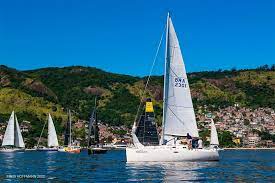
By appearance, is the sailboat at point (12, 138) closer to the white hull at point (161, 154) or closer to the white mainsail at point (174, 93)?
the white hull at point (161, 154)

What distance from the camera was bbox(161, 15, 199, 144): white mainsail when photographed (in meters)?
71.9

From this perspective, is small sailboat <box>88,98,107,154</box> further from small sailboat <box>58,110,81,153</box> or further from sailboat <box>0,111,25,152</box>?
sailboat <box>0,111,25,152</box>

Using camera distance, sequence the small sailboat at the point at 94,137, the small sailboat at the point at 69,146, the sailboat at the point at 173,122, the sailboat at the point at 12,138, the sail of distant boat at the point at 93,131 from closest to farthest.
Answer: the sailboat at the point at 173,122 → the small sailboat at the point at 94,137 → the sail of distant boat at the point at 93,131 → the small sailboat at the point at 69,146 → the sailboat at the point at 12,138

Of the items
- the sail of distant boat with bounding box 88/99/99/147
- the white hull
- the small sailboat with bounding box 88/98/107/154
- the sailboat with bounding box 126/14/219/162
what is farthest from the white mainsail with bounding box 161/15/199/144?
the sail of distant boat with bounding box 88/99/99/147

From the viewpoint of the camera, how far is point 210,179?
162 ft

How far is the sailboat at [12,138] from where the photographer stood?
578ft

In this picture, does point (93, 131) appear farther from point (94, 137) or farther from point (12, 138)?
point (12, 138)

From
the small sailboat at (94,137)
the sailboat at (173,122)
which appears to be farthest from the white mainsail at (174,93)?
the small sailboat at (94,137)

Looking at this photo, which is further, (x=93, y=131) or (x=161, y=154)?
(x=93, y=131)

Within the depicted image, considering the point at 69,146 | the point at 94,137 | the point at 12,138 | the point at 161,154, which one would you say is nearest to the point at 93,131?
the point at 94,137

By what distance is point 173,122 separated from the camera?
7206cm

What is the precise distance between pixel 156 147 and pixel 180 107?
6.40 meters

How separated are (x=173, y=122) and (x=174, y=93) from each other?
147 inches

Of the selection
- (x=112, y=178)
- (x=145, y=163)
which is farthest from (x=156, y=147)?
(x=112, y=178)
